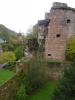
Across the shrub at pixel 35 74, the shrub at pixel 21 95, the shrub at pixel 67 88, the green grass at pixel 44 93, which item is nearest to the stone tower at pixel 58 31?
the shrub at pixel 35 74

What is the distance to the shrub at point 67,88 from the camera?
21.3m

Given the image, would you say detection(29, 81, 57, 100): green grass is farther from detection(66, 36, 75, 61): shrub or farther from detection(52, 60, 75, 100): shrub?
detection(66, 36, 75, 61): shrub

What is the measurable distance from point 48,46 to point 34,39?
24.2ft

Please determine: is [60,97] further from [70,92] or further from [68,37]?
[68,37]

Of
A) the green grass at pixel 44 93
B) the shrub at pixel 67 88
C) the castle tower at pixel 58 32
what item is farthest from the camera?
the castle tower at pixel 58 32

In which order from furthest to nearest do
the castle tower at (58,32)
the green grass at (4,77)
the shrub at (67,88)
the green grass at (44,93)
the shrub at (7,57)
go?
the shrub at (7,57), the castle tower at (58,32), the green grass at (44,93), the green grass at (4,77), the shrub at (67,88)

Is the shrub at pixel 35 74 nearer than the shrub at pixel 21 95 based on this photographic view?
No

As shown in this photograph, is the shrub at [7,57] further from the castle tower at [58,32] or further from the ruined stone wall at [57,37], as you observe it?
the ruined stone wall at [57,37]

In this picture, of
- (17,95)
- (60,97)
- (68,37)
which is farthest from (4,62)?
(60,97)

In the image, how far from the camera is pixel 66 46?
32531 mm

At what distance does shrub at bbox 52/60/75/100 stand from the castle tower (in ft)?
33.7

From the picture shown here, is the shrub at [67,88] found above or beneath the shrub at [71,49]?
beneath

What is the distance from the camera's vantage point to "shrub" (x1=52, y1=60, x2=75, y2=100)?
21266 mm

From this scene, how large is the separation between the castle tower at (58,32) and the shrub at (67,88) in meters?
10.3
